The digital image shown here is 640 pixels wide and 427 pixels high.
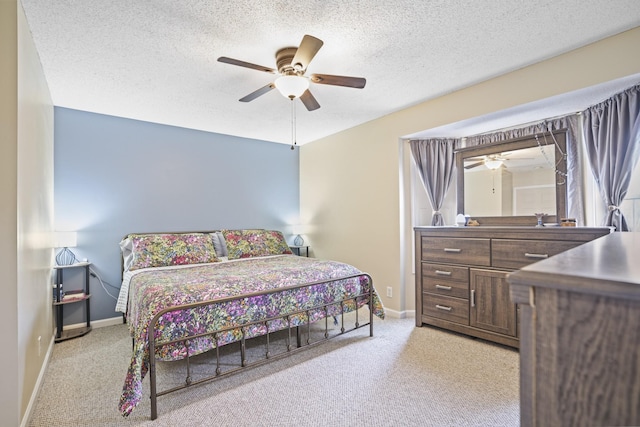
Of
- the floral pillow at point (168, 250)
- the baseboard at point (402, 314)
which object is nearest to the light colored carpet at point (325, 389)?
the baseboard at point (402, 314)

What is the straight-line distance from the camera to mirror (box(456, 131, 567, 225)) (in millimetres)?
2994

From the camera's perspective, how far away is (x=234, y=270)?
3150 mm

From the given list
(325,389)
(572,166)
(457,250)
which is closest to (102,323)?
(325,389)

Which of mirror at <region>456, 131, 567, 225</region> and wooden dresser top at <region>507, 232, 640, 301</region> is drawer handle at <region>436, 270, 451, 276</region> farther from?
wooden dresser top at <region>507, 232, 640, 301</region>

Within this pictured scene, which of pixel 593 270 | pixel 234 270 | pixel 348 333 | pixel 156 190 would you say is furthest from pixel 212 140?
pixel 593 270

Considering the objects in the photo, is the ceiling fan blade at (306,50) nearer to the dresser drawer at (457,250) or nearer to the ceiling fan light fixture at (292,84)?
the ceiling fan light fixture at (292,84)

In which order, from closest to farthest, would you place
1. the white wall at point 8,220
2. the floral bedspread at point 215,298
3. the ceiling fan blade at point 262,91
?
the white wall at point 8,220
the floral bedspread at point 215,298
the ceiling fan blade at point 262,91

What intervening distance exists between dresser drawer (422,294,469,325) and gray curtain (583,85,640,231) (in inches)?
55.1

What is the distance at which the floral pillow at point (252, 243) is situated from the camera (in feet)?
13.8

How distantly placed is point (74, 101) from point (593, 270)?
4.44 meters

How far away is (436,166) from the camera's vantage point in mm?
3783

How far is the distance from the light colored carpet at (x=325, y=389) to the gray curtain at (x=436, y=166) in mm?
1613

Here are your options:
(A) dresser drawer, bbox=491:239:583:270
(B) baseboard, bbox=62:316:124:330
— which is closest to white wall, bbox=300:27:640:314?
(A) dresser drawer, bbox=491:239:583:270

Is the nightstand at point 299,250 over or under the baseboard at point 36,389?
over
